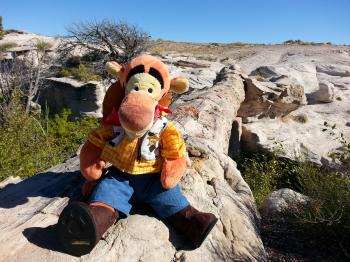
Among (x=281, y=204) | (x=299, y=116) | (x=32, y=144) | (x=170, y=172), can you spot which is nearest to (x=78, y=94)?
(x=32, y=144)

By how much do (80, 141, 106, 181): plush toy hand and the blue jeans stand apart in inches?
3.0

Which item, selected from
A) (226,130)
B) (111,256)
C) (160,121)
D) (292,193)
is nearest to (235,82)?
(226,130)

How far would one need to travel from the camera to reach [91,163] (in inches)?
105

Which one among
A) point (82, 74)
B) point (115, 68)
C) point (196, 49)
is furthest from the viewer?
point (196, 49)

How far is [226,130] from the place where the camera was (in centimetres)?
632

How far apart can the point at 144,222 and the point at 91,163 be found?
56cm

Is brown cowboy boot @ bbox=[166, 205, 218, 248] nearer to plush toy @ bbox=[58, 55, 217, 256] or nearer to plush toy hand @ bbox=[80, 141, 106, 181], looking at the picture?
Result: plush toy @ bbox=[58, 55, 217, 256]

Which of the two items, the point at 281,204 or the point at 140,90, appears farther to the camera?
the point at 281,204

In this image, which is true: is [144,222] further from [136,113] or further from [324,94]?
[324,94]

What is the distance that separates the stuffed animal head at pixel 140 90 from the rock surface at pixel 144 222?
2.26ft

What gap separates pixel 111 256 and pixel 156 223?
44 centimetres

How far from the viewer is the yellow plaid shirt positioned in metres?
2.62

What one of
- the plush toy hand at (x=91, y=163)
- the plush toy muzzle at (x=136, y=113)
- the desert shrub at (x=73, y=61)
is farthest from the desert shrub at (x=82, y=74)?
the plush toy muzzle at (x=136, y=113)

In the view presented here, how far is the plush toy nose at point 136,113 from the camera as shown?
2.34 m
